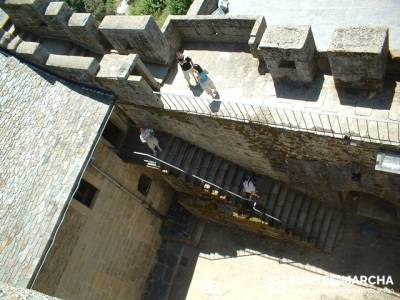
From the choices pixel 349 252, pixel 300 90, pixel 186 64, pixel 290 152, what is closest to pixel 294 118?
pixel 300 90

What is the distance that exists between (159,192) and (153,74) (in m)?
5.02

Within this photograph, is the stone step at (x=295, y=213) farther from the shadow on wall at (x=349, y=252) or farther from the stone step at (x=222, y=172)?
the stone step at (x=222, y=172)

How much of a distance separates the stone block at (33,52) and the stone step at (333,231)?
417 inches

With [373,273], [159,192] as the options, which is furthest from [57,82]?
[373,273]

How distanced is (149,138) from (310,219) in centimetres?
586

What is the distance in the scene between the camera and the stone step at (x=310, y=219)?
1453 cm

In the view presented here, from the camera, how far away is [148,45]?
1366cm

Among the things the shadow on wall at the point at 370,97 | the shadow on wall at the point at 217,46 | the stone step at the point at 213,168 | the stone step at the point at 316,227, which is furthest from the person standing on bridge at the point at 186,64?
the stone step at the point at 316,227

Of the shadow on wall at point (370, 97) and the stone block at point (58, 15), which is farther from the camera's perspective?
the stone block at point (58, 15)

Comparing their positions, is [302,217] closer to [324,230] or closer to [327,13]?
[324,230]

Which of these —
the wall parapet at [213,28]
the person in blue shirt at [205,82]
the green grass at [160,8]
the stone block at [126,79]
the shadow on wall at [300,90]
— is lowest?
the stone block at [126,79]

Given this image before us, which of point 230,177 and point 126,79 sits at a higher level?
point 126,79

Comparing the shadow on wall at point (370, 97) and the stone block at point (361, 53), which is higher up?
the stone block at point (361, 53)

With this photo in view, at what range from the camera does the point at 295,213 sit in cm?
1462
